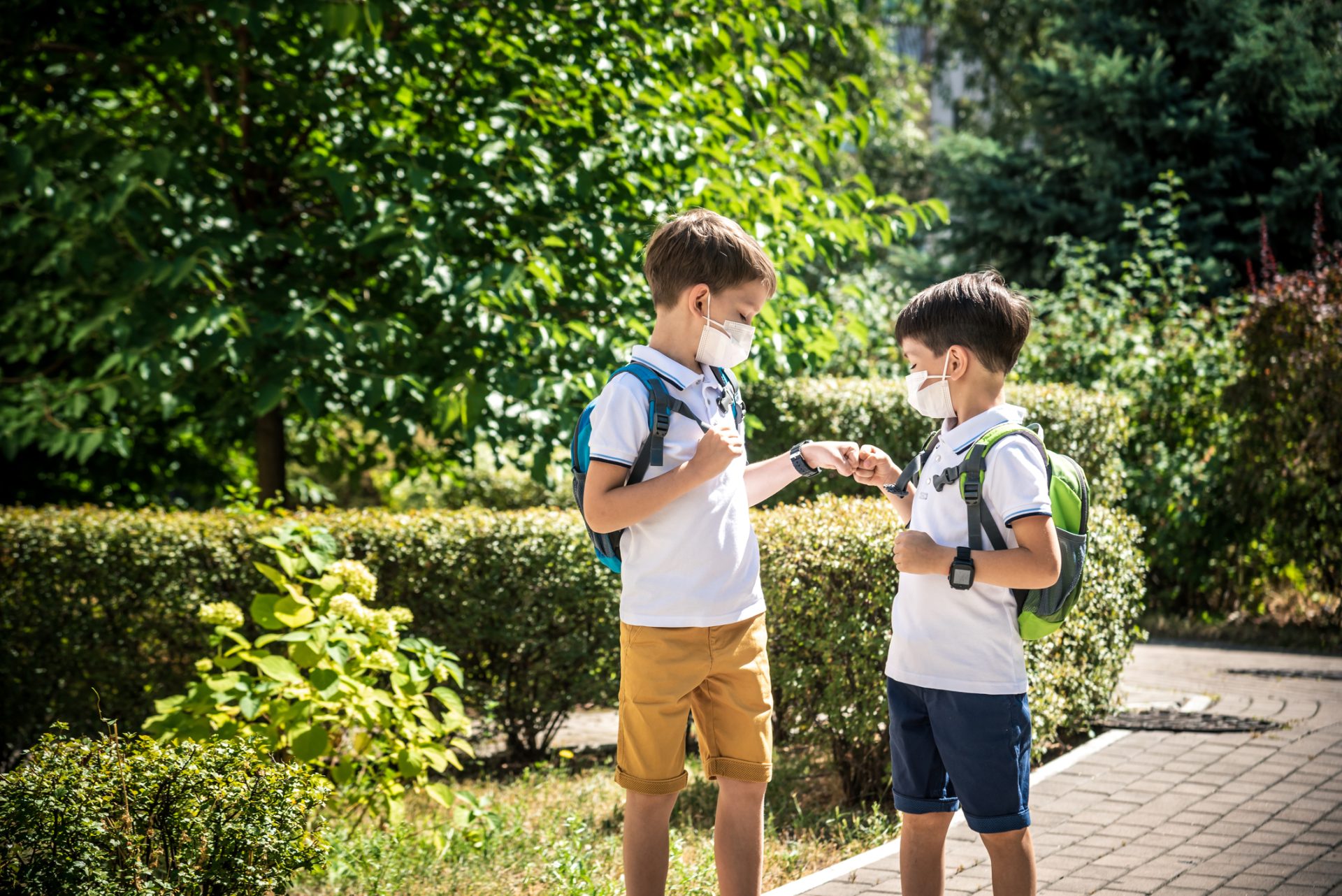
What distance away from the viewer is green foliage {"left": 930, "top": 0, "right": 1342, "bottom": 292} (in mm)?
13039

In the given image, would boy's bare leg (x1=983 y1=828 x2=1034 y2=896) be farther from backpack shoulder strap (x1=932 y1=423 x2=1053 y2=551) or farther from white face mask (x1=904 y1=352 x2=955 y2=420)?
white face mask (x1=904 y1=352 x2=955 y2=420)

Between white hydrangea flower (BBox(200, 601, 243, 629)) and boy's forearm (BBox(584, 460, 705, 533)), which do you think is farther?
white hydrangea flower (BBox(200, 601, 243, 629))

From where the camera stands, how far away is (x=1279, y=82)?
43.1 ft

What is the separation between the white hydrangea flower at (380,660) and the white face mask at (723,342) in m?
1.82

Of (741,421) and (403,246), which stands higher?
(403,246)

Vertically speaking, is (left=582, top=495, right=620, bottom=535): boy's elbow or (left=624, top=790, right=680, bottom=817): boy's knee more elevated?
(left=582, top=495, right=620, bottom=535): boy's elbow

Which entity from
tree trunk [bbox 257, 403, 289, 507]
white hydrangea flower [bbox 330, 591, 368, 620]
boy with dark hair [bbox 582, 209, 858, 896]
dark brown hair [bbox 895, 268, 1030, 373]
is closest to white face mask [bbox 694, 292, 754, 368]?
boy with dark hair [bbox 582, 209, 858, 896]

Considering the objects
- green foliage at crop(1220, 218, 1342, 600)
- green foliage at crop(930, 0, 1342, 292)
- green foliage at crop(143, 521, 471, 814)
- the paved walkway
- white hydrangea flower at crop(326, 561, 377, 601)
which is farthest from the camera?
green foliage at crop(930, 0, 1342, 292)

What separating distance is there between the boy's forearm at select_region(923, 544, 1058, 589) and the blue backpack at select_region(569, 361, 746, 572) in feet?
2.35

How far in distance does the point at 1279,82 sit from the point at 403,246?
1234 cm

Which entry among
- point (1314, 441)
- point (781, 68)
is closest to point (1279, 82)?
point (1314, 441)

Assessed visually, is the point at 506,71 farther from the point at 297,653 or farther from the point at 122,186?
the point at 297,653

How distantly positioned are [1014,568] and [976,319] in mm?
608

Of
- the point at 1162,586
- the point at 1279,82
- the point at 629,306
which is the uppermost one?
the point at 1279,82
